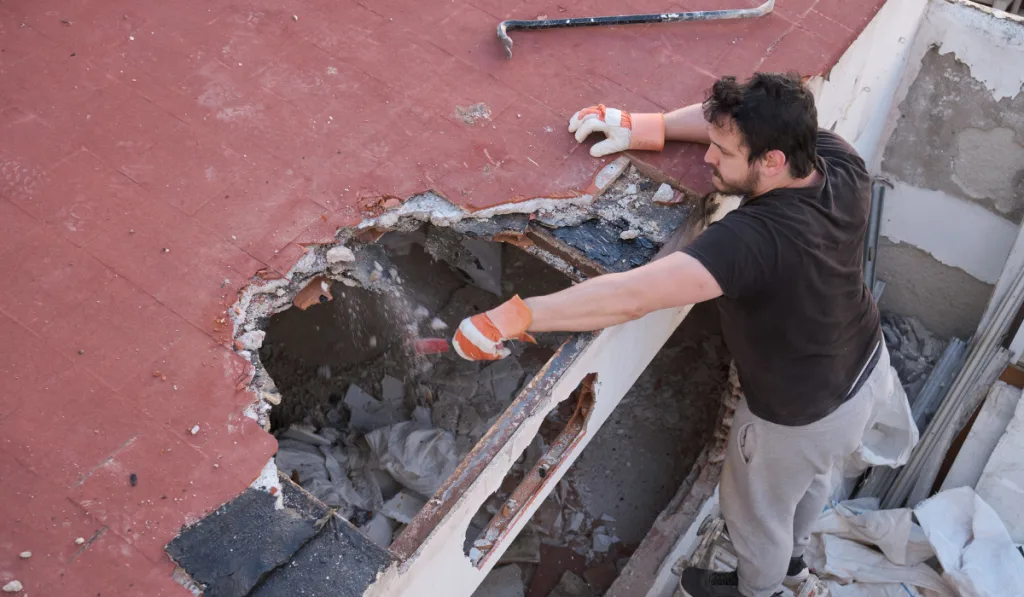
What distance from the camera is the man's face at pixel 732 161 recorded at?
3152 millimetres

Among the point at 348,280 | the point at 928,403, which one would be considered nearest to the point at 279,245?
the point at 348,280

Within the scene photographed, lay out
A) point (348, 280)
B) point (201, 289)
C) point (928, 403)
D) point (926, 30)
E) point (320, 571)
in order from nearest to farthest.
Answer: point (320, 571) < point (201, 289) < point (348, 280) < point (926, 30) < point (928, 403)

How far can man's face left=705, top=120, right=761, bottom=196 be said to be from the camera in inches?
124

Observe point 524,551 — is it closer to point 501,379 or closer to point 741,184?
point 501,379

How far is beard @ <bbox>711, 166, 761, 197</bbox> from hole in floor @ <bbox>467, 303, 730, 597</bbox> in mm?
2895

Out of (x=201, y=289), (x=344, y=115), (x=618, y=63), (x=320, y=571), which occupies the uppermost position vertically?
(x=618, y=63)

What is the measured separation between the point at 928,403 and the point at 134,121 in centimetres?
565

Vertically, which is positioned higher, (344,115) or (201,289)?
(344,115)

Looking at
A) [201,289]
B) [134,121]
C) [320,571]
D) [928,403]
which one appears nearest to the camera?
[320,571]

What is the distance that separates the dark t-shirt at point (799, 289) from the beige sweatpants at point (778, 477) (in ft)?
0.40

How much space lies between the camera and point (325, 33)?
4.26m

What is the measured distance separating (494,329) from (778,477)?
5.26ft

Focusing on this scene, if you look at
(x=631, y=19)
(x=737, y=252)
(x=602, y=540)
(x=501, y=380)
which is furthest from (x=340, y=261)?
(x=602, y=540)

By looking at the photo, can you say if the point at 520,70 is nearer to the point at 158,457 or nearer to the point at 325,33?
the point at 325,33
